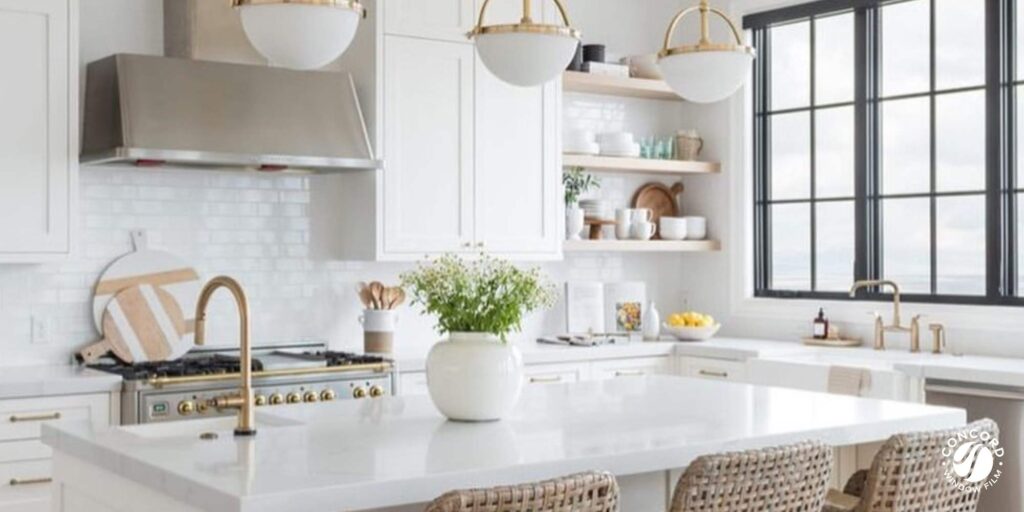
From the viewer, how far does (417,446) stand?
295 cm

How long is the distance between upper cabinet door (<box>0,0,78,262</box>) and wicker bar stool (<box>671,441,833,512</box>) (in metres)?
3.22

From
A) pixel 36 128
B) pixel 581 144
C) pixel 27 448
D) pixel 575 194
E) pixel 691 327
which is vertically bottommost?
pixel 27 448

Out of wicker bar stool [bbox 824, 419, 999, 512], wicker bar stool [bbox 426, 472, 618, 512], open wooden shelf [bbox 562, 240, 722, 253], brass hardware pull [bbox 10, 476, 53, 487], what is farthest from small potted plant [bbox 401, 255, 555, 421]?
open wooden shelf [bbox 562, 240, 722, 253]

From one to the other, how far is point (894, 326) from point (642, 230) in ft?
4.99

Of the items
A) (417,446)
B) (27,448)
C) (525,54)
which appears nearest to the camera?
(417,446)

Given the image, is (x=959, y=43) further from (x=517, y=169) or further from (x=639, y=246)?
(x=517, y=169)

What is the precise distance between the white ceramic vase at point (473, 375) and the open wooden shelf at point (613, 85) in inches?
135

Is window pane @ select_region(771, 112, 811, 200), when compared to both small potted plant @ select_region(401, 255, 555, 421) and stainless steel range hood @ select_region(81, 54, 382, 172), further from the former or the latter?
small potted plant @ select_region(401, 255, 555, 421)

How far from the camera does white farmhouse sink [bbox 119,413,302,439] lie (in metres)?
3.24

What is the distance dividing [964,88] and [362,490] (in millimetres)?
4461

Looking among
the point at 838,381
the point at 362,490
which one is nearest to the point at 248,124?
the point at 838,381

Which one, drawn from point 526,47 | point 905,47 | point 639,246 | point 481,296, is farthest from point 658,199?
point 481,296

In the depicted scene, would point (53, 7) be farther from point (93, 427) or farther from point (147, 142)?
point (93, 427)

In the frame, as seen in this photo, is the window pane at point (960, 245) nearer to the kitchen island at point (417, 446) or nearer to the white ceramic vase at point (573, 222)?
the white ceramic vase at point (573, 222)
